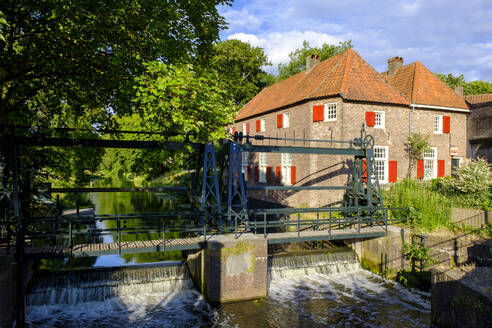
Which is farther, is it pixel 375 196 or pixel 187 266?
pixel 375 196

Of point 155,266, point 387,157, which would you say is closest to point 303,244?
point 155,266

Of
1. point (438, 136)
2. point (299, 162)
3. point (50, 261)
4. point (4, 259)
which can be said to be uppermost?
point (438, 136)

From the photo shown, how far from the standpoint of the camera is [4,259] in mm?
7824

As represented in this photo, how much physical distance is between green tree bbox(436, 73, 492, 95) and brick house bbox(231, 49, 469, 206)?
25.8 m

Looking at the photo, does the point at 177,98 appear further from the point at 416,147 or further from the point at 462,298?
the point at 416,147

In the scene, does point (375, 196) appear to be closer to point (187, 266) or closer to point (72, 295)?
point (187, 266)

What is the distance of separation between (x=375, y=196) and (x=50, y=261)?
14.1m

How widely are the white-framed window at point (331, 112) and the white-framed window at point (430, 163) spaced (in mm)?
6764

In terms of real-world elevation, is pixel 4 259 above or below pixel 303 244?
above

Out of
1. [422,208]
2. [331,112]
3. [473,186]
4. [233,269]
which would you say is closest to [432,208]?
[422,208]

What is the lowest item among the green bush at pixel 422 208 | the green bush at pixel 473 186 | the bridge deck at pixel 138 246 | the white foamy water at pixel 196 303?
the white foamy water at pixel 196 303

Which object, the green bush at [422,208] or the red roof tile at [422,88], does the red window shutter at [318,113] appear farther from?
the green bush at [422,208]

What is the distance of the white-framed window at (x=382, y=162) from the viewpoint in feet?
64.3

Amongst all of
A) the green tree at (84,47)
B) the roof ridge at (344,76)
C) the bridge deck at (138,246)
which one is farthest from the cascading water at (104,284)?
the roof ridge at (344,76)
